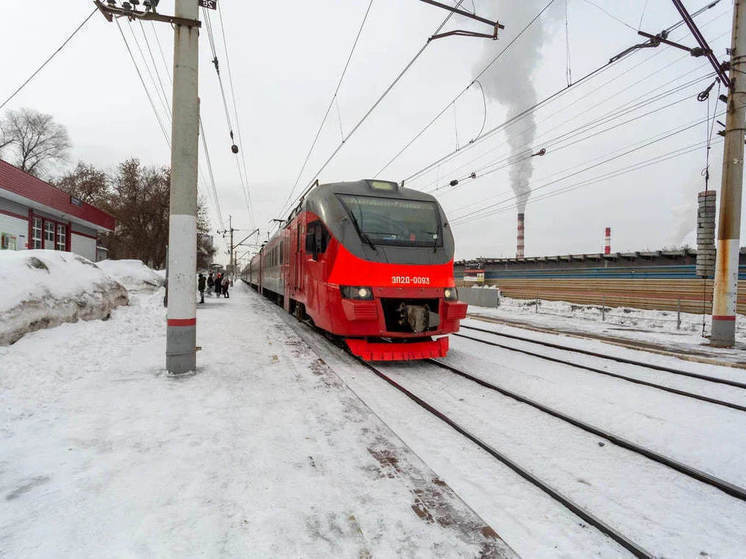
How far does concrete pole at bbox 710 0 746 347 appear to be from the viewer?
10742mm

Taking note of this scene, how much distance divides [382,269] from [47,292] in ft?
21.6

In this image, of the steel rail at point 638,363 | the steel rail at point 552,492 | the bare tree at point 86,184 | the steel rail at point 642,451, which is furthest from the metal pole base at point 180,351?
the bare tree at point 86,184

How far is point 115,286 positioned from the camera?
37.7 ft

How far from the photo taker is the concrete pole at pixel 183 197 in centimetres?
608

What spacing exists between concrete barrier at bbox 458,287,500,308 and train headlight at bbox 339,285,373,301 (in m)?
19.8

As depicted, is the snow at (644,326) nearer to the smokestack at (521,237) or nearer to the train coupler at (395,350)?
the train coupler at (395,350)

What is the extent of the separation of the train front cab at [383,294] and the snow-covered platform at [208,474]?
4.03 feet

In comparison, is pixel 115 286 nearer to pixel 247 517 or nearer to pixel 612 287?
pixel 247 517

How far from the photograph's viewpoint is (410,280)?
6.93 meters

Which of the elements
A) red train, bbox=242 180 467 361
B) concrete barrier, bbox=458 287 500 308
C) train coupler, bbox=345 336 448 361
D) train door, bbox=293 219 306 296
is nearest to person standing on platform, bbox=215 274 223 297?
concrete barrier, bbox=458 287 500 308

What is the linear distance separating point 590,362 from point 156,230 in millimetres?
40532

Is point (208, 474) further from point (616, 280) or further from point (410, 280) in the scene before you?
point (616, 280)

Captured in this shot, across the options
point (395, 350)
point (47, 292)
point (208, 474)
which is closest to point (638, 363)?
point (395, 350)

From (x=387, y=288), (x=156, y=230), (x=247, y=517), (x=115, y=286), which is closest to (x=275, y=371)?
(x=387, y=288)
